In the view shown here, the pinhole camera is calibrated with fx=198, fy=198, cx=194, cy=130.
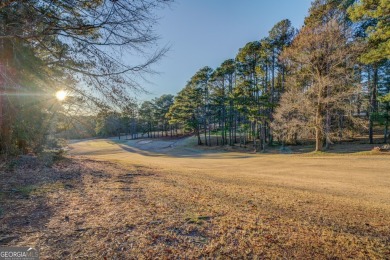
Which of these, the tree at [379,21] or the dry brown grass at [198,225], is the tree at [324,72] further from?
the dry brown grass at [198,225]

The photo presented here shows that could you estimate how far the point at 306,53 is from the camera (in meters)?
16.4

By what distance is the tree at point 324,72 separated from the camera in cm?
1527

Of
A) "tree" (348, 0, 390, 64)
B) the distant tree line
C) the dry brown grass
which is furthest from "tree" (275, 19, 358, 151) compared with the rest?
the dry brown grass

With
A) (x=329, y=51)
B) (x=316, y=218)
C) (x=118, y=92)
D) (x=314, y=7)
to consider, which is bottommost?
(x=316, y=218)

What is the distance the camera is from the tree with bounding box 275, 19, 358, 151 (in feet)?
50.1

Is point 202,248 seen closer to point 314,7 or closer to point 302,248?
point 302,248

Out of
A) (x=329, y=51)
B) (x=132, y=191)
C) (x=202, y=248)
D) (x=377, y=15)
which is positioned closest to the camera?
(x=202, y=248)

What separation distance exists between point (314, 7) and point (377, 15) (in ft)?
21.4

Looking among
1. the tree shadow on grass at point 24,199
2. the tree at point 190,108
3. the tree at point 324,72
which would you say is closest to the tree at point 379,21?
the tree at point 324,72

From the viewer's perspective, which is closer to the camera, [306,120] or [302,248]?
[302,248]

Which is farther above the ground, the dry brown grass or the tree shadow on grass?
the tree shadow on grass

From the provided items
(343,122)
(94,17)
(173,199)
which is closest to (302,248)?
(173,199)

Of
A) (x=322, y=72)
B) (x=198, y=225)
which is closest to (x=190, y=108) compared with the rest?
(x=322, y=72)

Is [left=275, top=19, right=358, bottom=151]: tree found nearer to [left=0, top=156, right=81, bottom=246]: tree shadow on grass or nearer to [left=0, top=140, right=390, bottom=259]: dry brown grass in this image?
[left=0, top=140, right=390, bottom=259]: dry brown grass
